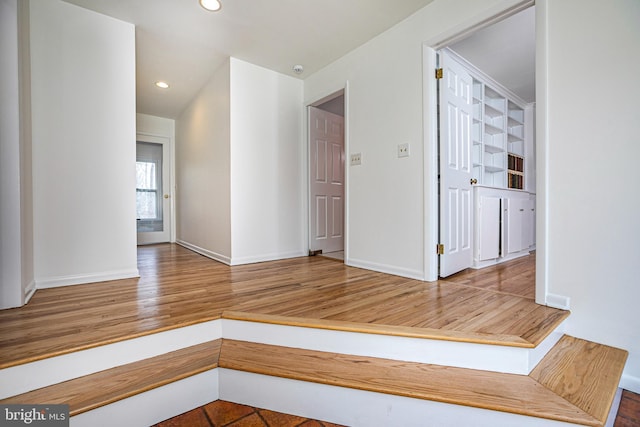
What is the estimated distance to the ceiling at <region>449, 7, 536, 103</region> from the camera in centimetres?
255

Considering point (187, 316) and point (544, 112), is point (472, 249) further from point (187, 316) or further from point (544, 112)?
point (187, 316)

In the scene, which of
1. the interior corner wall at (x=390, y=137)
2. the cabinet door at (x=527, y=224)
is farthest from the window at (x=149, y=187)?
the cabinet door at (x=527, y=224)

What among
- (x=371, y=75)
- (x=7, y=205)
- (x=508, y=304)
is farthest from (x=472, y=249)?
(x=7, y=205)

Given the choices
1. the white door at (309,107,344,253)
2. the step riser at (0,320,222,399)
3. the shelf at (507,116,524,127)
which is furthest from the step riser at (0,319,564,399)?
the shelf at (507,116,524,127)

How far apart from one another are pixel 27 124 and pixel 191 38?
1.55 m

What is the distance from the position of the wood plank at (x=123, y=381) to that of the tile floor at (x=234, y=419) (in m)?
0.18

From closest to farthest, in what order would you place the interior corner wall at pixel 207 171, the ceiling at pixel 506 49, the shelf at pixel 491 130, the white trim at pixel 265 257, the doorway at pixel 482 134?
1. the doorway at pixel 482 134
2. the ceiling at pixel 506 49
3. the white trim at pixel 265 257
4. the interior corner wall at pixel 207 171
5. the shelf at pixel 491 130

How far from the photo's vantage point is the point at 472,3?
2053 millimetres

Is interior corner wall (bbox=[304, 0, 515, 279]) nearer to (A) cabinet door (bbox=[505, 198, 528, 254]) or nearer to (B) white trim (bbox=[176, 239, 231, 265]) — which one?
(B) white trim (bbox=[176, 239, 231, 265])

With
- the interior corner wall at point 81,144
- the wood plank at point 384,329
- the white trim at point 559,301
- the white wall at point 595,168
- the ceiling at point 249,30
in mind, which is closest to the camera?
the wood plank at point 384,329

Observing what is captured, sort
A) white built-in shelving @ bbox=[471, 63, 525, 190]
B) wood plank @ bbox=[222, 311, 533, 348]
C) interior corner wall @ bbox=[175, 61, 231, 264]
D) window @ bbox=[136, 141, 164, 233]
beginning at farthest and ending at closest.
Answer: window @ bbox=[136, 141, 164, 233]
white built-in shelving @ bbox=[471, 63, 525, 190]
interior corner wall @ bbox=[175, 61, 231, 264]
wood plank @ bbox=[222, 311, 533, 348]

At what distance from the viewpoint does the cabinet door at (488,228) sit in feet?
9.99

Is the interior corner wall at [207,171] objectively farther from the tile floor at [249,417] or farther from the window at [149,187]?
the tile floor at [249,417]

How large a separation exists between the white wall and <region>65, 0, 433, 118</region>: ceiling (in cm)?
120
